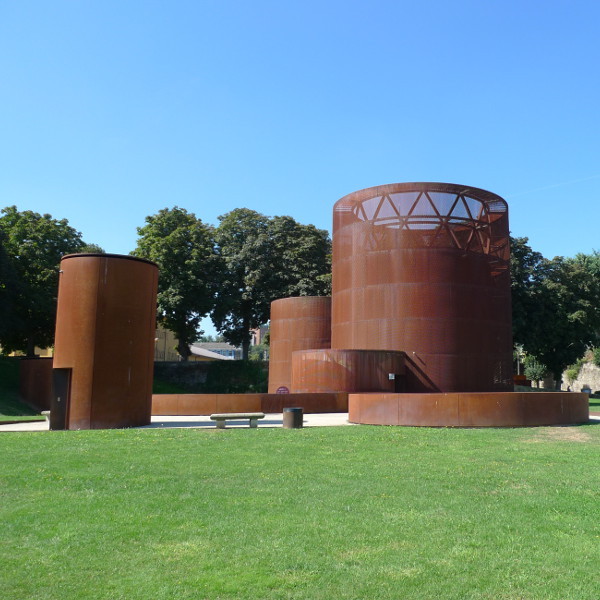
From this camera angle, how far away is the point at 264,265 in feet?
153

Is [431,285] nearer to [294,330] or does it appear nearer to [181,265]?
[294,330]

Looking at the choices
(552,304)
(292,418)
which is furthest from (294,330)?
(292,418)

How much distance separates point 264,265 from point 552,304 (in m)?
21.0

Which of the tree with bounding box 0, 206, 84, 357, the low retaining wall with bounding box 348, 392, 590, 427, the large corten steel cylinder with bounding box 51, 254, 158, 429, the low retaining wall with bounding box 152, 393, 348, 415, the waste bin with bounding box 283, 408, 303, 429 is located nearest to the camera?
the waste bin with bounding box 283, 408, 303, 429

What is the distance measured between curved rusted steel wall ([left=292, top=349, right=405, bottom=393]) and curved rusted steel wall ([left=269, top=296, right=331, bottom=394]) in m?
8.91

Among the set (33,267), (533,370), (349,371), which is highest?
(33,267)

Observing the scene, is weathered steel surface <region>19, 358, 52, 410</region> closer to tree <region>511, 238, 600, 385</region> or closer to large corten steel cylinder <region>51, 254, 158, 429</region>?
large corten steel cylinder <region>51, 254, 158, 429</region>

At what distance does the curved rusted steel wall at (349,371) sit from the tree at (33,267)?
20.7 m

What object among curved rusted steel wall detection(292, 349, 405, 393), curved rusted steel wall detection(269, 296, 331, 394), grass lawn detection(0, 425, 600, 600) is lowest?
grass lawn detection(0, 425, 600, 600)

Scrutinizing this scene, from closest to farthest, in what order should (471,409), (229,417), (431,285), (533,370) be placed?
(229,417) → (471,409) → (431,285) → (533,370)

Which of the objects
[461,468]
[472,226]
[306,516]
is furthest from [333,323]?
[306,516]

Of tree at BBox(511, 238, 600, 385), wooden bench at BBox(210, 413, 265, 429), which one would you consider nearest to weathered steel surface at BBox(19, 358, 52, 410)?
wooden bench at BBox(210, 413, 265, 429)

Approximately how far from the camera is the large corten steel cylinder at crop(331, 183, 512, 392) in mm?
29141

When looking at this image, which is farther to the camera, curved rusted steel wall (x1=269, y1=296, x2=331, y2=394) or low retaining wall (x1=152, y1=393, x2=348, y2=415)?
curved rusted steel wall (x1=269, y1=296, x2=331, y2=394)
